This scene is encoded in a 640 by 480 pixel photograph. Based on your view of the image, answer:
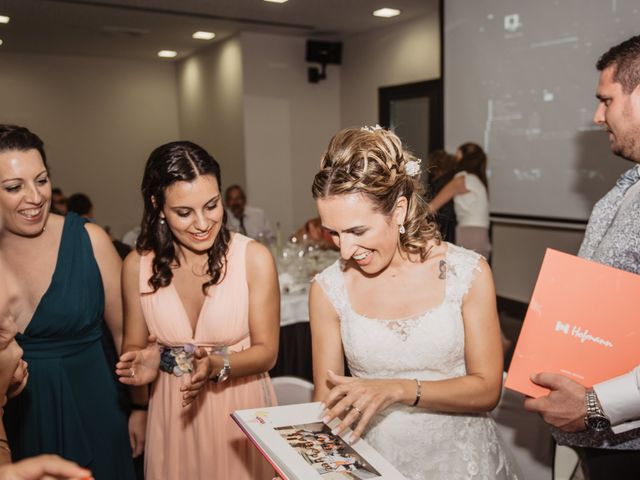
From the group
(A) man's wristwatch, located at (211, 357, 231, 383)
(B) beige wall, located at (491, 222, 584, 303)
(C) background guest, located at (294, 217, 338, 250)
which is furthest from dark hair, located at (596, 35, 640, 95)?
(B) beige wall, located at (491, 222, 584, 303)

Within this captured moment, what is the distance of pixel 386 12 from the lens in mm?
7020

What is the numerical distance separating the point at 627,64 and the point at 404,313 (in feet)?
3.41

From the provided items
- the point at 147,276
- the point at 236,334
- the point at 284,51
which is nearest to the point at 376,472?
the point at 236,334

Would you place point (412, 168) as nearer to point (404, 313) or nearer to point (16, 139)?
point (404, 313)

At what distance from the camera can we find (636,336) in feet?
4.62

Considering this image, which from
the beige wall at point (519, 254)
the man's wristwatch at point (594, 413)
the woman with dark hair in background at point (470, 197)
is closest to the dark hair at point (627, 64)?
the man's wristwatch at point (594, 413)

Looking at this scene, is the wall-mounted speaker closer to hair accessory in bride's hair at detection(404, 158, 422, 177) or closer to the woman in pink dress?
the woman in pink dress

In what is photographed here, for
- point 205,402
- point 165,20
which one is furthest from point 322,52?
point 205,402

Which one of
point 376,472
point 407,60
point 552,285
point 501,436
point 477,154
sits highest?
point 407,60

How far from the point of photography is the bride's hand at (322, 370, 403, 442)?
126cm

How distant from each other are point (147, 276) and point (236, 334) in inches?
14.5

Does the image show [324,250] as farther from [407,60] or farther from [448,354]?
[407,60]

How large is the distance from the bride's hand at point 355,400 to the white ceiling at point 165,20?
19.1 feet

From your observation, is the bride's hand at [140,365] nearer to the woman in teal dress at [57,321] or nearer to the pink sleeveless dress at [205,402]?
the pink sleeveless dress at [205,402]
